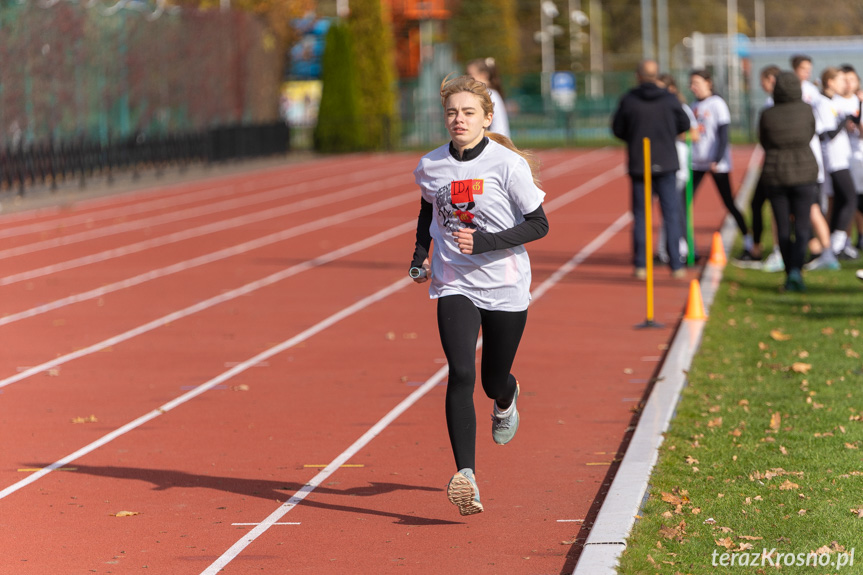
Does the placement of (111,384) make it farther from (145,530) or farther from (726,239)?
(726,239)

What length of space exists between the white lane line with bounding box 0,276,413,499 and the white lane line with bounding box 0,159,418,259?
7.24 meters

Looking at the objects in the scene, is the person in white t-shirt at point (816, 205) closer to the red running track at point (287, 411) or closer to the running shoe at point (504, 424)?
the red running track at point (287, 411)

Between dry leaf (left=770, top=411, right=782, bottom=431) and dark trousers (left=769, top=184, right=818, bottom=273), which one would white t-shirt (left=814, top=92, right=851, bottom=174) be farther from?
dry leaf (left=770, top=411, right=782, bottom=431)

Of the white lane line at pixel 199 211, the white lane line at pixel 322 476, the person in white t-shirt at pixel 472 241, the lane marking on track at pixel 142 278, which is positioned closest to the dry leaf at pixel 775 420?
the person in white t-shirt at pixel 472 241

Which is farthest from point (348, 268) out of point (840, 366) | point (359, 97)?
point (359, 97)

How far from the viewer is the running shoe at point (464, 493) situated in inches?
223

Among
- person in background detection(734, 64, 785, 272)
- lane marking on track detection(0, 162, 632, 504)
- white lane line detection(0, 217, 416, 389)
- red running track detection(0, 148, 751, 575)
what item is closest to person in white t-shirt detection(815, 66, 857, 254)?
person in background detection(734, 64, 785, 272)

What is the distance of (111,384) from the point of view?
381 inches

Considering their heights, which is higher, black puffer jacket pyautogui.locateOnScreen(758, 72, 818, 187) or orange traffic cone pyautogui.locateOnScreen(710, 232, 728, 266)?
black puffer jacket pyautogui.locateOnScreen(758, 72, 818, 187)

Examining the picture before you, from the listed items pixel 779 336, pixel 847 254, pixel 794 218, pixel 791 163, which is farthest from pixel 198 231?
pixel 779 336

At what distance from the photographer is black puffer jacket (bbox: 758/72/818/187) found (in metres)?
12.6

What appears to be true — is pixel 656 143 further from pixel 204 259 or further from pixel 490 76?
pixel 204 259

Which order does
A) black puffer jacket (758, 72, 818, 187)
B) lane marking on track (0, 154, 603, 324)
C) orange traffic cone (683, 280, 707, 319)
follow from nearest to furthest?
orange traffic cone (683, 280, 707, 319) → black puffer jacket (758, 72, 818, 187) → lane marking on track (0, 154, 603, 324)

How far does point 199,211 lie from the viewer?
1019 inches
